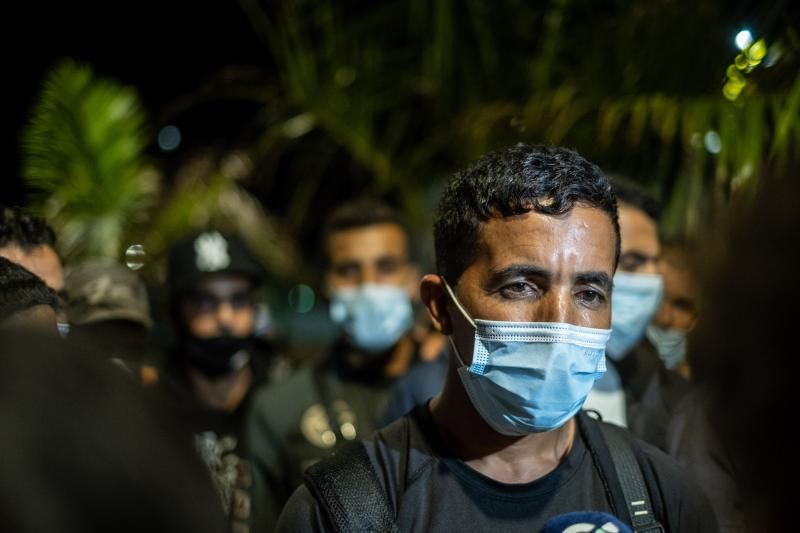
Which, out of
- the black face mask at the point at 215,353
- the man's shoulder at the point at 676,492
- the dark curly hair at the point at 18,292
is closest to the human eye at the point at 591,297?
the man's shoulder at the point at 676,492

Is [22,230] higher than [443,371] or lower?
higher

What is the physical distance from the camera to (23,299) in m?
2.43

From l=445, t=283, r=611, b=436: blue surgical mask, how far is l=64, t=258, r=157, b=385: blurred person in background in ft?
7.64

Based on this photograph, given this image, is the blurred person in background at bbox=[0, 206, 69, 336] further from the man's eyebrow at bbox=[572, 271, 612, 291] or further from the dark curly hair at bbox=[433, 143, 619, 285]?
the man's eyebrow at bbox=[572, 271, 612, 291]

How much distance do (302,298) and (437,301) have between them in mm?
8069

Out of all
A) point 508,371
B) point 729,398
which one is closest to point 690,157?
point 508,371

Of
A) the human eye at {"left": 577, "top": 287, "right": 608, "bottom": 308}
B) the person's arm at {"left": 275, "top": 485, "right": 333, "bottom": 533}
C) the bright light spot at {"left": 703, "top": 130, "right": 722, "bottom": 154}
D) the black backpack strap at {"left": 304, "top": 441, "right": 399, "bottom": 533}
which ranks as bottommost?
the person's arm at {"left": 275, "top": 485, "right": 333, "bottom": 533}

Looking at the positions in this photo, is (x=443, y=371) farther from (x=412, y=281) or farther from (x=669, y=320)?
(x=412, y=281)

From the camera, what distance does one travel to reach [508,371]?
254 cm

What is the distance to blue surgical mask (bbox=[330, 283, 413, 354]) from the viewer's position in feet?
16.6

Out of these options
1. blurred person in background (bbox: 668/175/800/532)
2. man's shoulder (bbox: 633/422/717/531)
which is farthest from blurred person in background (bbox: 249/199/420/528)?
blurred person in background (bbox: 668/175/800/532)

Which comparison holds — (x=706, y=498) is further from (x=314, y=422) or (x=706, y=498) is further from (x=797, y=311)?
(x=314, y=422)

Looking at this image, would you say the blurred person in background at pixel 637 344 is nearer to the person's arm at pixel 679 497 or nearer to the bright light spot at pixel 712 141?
the bright light spot at pixel 712 141

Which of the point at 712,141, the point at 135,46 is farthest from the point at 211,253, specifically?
the point at 135,46
